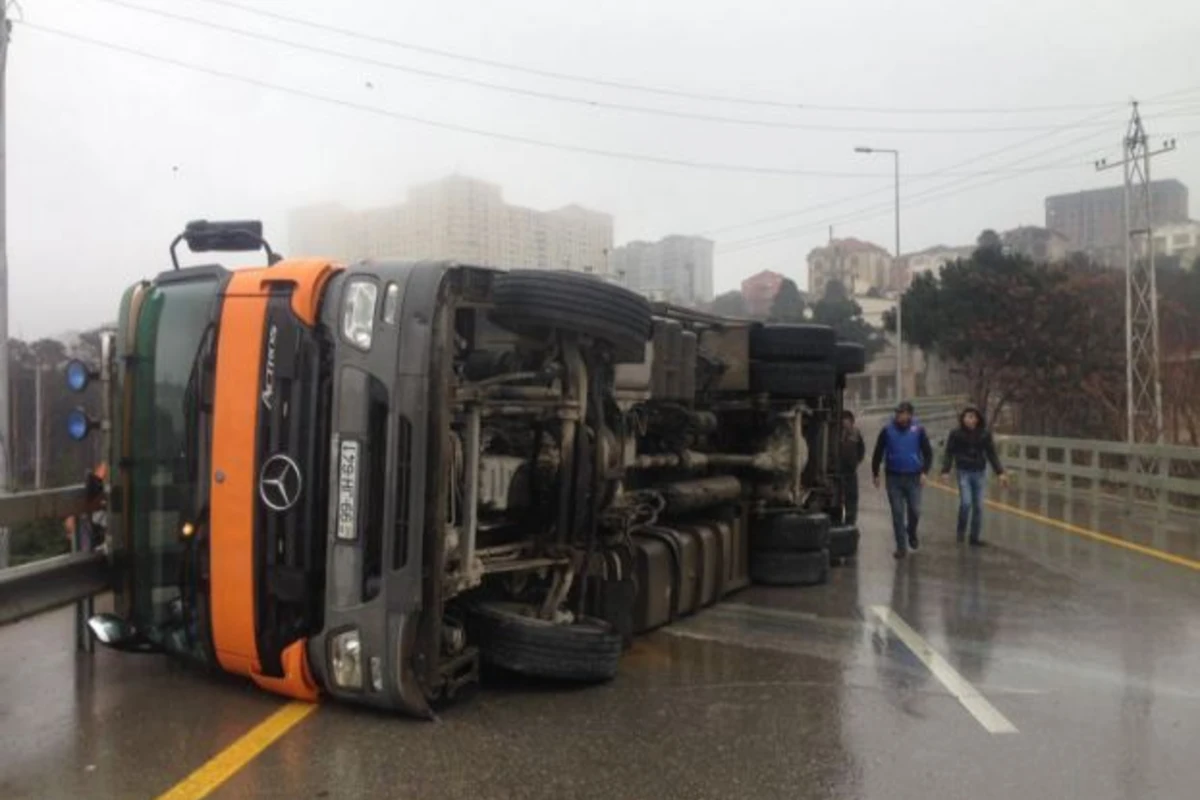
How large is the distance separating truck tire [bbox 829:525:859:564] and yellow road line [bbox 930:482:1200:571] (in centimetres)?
322

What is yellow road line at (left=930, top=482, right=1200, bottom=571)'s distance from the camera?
35.6 ft

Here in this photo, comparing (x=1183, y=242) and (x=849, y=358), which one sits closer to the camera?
(x=849, y=358)

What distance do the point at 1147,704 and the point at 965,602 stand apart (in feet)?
9.83

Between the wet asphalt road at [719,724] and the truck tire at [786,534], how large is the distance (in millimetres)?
1311

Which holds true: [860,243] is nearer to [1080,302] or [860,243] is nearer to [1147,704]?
[1080,302]

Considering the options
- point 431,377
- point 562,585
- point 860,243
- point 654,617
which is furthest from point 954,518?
point 860,243

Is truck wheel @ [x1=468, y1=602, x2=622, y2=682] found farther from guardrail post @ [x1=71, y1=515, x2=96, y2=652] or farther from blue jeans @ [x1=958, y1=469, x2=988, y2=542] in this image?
blue jeans @ [x1=958, y1=469, x2=988, y2=542]

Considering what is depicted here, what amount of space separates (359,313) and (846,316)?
148ft

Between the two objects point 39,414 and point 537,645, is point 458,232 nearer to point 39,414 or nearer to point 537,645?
point 537,645

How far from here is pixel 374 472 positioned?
4.95 metres

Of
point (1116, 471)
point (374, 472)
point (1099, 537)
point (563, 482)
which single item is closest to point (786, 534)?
point (563, 482)

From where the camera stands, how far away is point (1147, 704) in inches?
223

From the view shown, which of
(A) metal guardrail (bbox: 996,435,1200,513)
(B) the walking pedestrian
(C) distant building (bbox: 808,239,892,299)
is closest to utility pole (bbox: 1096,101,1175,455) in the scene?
(A) metal guardrail (bbox: 996,435,1200,513)

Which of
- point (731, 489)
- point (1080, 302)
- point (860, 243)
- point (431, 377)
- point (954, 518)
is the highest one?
point (860, 243)
